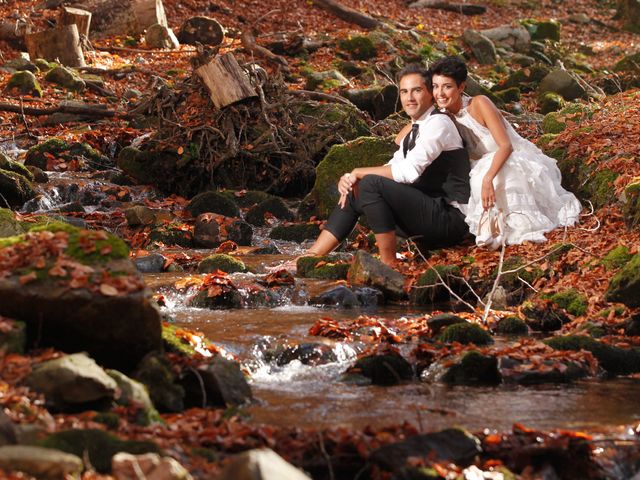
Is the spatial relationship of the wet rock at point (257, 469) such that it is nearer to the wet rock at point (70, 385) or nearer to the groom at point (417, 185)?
the wet rock at point (70, 385)

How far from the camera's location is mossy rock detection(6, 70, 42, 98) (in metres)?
17.6

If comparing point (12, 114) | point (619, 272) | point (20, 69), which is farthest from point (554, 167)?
point (20, 69)

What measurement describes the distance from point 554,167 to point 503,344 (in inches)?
124

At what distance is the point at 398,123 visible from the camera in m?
14.9

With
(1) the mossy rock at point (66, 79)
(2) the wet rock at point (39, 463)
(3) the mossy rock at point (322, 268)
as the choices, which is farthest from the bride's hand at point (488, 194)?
(1) the mossy rock at point (66, 79)

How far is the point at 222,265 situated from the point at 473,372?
3.94 meters

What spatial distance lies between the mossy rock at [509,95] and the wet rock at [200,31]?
678cm

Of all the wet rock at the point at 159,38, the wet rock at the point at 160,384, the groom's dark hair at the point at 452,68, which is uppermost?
the groom's dark hair at the point at 452,68

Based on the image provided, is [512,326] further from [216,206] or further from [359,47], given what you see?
[359,47]

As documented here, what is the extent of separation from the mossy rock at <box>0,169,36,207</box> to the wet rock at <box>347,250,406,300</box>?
225 inches

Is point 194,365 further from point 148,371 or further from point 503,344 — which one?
point 503,344

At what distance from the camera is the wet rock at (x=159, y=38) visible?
70.6ft

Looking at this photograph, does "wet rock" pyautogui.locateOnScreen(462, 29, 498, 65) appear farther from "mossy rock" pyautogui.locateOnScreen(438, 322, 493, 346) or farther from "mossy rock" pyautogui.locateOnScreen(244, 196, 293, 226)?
"mossy rock" pyautogui.locateOnScreen(438, 322, 493, 346)

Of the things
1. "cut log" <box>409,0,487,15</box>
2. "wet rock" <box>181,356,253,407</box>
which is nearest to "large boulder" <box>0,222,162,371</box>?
"wet rock" <box>181,356,253,407</box>
